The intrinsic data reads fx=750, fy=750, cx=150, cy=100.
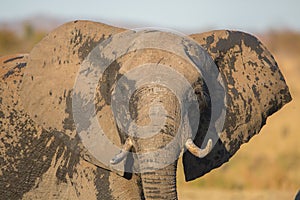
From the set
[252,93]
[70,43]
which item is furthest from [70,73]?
[252,93]

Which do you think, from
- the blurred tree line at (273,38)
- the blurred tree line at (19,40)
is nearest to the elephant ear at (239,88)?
the blurred tree line at (19,40)

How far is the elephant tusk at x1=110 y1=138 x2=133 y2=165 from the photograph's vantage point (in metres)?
3.96

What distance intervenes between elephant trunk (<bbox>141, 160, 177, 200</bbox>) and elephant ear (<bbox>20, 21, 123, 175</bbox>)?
495 mm

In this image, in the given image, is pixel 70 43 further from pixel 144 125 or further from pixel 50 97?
pixel 144 125

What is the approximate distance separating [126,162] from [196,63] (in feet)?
2.30

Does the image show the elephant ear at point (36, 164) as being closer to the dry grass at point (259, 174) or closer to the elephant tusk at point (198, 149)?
the elephant tusk at point (198, 149)

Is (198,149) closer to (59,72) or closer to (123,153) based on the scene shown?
(123,153)

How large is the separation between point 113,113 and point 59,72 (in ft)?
1.54

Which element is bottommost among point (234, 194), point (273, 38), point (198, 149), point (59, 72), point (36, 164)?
point (273, 38)

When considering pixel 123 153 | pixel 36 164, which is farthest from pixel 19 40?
pixel 123 153

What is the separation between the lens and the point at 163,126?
385cm

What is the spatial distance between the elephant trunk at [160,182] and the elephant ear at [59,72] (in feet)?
1.62

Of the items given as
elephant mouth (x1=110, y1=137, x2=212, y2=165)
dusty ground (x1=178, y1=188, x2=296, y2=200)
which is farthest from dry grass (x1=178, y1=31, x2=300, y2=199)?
elephant mouth (x1=110, y1=137, x2=212, y2=165)

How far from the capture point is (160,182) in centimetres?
388
